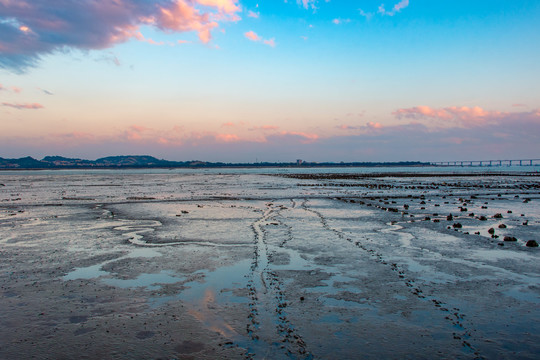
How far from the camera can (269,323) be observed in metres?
8.67

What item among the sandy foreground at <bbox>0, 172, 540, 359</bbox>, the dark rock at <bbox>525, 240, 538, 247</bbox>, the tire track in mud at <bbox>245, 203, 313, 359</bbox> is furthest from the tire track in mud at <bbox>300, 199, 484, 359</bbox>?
the dark rock at <bbox>525, 240, 538, 247</bbox>

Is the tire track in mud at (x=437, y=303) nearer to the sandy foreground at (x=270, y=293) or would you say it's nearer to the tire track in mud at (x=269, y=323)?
the sandy foreground at (x=270, y=293)

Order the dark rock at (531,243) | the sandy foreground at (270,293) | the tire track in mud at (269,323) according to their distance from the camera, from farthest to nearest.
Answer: the dark rock at (531,243)
the sandy foreground at (270,293)
the tire track in mud at (269,323)

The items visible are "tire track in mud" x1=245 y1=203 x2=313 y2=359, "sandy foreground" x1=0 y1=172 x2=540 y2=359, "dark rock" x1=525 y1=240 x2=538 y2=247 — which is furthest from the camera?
"dark rock" x1=525 y1=240 x2=538 y2=247

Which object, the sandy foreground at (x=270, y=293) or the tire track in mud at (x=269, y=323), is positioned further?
the sandy foreground at (x=270, y=293)

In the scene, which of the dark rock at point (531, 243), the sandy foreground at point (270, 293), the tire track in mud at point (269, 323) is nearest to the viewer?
the tire track in mud at point (269, 323)

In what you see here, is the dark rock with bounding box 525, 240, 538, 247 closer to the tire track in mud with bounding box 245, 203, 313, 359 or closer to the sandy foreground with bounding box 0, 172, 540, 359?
the sandy foreground with bounding box 0, 172, 540, 359

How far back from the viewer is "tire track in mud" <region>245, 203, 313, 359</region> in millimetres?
7344

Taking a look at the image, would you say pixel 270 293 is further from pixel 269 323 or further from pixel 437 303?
pixel 437 303

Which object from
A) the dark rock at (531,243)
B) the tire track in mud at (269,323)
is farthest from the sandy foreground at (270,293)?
the dark rock at (531,243)

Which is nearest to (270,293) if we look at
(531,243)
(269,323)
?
(269,323)

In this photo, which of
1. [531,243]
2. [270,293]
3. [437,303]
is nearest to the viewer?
[437,303]

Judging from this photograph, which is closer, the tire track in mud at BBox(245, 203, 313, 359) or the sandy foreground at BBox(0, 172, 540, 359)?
the tire track in mud at BBox(245, 203, 313, 359)

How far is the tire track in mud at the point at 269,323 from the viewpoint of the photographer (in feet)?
24.1
